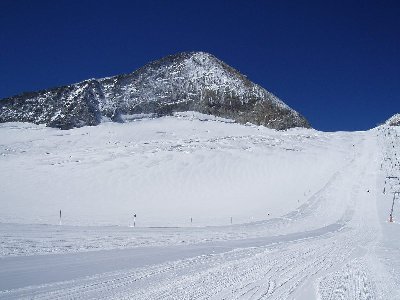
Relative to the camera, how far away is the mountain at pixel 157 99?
45.9 meters

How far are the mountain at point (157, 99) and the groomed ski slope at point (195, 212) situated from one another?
264cm

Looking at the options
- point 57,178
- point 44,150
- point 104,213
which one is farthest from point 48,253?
point 44,150

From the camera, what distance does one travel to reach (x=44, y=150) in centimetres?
3341

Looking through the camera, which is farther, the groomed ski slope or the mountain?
the mountain

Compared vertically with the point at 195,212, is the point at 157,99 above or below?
above

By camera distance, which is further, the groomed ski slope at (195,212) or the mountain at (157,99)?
the mountain at (157,99)

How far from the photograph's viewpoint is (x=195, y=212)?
19625mm

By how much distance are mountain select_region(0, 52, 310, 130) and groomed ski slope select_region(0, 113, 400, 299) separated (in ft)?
8.67

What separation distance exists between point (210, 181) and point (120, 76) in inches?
1267

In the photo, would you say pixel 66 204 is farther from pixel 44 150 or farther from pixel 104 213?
pixel 44 150

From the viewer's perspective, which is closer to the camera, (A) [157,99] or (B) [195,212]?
(B) [195,212]

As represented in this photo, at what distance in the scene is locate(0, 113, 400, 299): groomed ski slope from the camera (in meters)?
7.63

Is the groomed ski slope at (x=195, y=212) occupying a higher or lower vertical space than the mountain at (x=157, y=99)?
lower

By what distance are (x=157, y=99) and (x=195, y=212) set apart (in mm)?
30271
